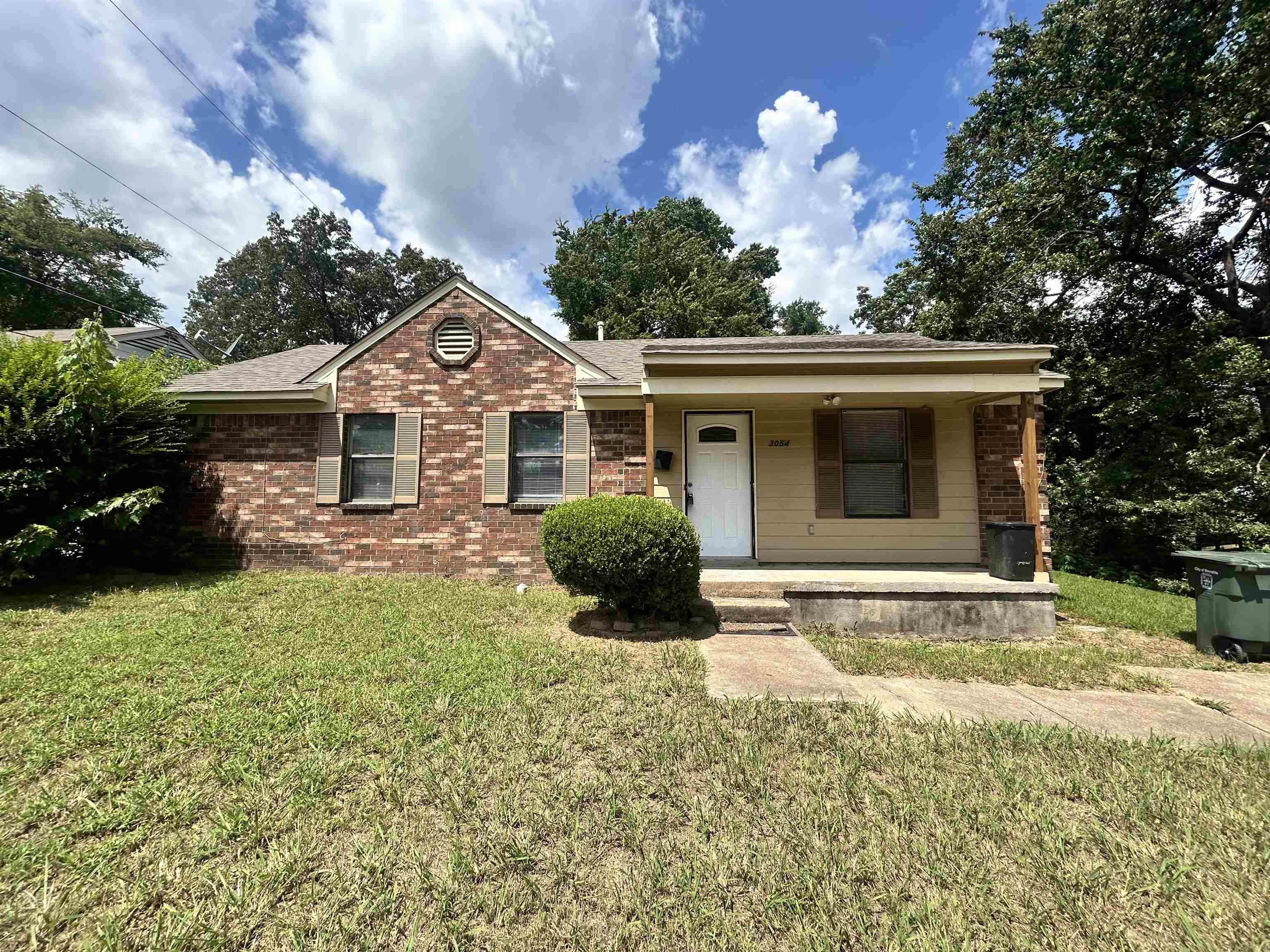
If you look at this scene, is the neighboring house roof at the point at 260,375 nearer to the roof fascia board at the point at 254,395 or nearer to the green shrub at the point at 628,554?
the roof fascia board at the point at 254,395

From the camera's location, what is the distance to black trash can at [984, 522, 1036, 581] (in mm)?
5773

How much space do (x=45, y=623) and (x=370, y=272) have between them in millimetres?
29859

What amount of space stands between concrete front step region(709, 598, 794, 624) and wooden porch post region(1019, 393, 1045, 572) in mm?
3377

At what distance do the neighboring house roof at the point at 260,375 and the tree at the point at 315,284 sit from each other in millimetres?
20505

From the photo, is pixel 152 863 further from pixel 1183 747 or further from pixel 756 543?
pixel 756 543

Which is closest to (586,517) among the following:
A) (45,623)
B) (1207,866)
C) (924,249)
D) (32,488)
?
(1207,866)

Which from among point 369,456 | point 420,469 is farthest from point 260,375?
point 420,469

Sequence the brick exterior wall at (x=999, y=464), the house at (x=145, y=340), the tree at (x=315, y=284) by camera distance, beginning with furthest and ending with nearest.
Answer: the tree at (x=315, y=284) < the house at (x=145, y=340) < the brick exterior wall at (x=999, y=464)

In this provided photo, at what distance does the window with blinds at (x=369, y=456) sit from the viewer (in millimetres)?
7496

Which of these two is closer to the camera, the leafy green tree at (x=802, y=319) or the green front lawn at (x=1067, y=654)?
the green front lawn at (x=1067, y=654)

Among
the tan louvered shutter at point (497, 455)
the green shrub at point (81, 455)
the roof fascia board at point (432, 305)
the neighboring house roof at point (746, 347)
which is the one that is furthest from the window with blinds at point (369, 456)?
the neighboring house roof at point (746, 347)

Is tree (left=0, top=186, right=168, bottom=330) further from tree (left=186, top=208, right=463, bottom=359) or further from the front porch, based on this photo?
the front porch

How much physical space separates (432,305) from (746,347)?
4.87 meters

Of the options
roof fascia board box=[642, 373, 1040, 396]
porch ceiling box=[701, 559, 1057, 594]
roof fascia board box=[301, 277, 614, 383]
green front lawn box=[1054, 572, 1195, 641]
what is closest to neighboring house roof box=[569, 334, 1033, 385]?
roof fascia board box=[642, 373, 1040, 396]
